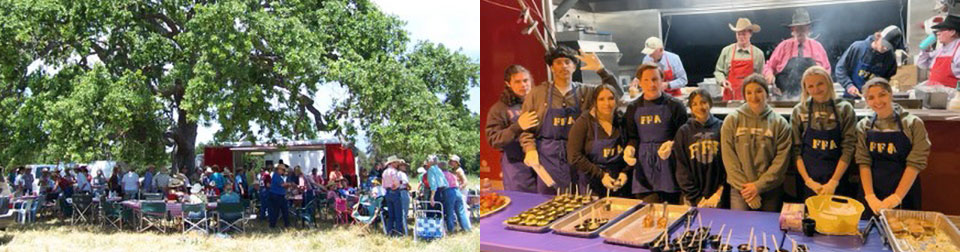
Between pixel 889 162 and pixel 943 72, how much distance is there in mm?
355

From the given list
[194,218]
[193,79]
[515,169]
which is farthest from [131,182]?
[515,169]

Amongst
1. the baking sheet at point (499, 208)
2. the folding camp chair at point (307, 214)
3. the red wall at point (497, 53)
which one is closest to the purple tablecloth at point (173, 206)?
the folding camp chair at point (307, 214)

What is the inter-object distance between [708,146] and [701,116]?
123 mm

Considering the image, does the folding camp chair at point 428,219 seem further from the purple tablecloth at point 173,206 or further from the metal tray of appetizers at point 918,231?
the metal tray of appetizers at point 918,231

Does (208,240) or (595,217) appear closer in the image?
(595,217)

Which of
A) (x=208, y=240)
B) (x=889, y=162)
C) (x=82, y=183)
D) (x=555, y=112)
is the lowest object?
(x=208, y=240)

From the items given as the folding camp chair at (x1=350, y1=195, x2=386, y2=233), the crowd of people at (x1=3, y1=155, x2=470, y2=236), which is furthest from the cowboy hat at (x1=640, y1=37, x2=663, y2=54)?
the folding camp chair at (x1=350, y1=195, x2=386, y2=233)

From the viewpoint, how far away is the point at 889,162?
2.99 m

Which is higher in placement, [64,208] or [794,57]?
[794,57]

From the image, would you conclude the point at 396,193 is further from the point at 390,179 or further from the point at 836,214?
the point at 836,214

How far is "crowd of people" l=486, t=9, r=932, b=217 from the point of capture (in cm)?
300

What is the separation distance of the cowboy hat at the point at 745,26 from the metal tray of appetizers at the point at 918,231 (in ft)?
2.69

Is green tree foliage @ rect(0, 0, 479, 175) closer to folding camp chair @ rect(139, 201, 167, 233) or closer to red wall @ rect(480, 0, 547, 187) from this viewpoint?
folding camp chair @ rect(139, 201, 167, 233)

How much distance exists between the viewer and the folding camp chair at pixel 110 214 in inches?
224
